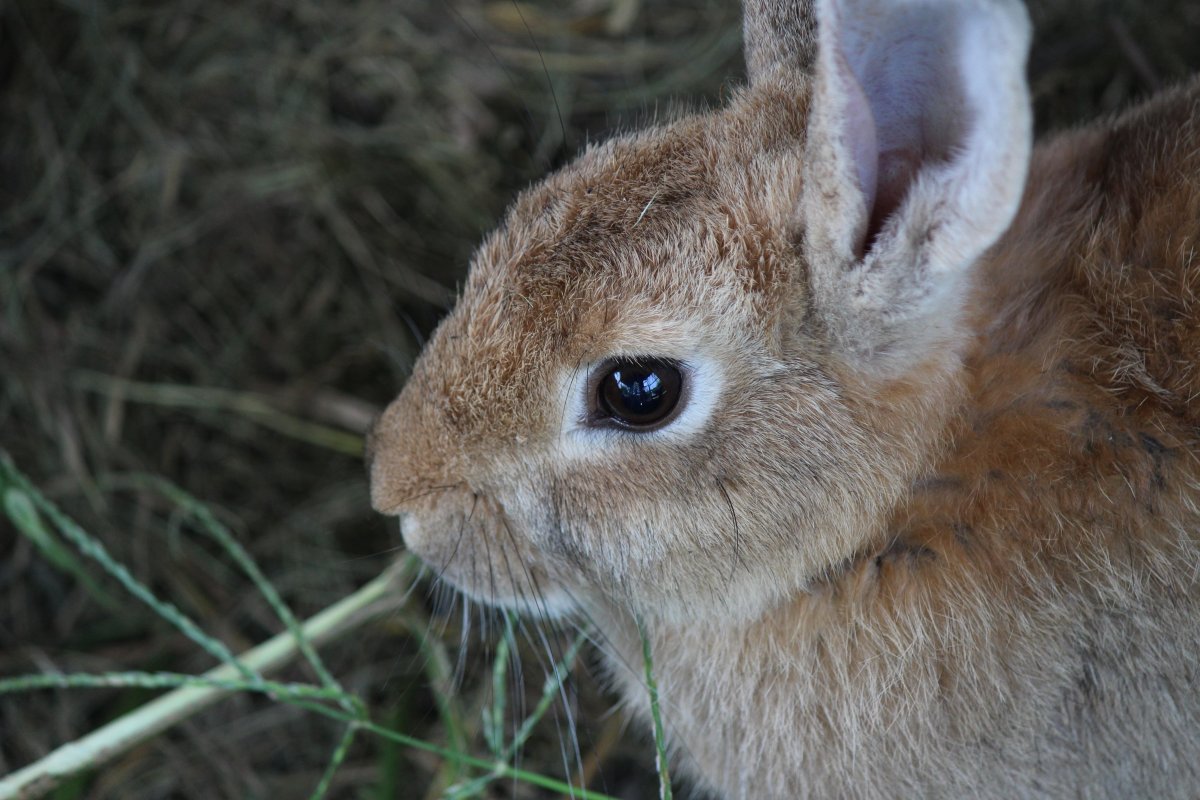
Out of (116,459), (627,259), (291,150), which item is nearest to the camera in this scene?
(627,259)

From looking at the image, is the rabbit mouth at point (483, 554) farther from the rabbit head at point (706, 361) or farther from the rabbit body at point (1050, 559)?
the rabbit body at point (1050, 559)

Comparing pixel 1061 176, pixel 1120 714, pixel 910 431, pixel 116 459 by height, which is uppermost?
pixel 116 459

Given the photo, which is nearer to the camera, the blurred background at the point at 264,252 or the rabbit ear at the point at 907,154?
the rabbit ear at the point at 907,154

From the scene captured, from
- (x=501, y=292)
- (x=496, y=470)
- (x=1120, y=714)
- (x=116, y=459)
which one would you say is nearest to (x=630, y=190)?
(x=501, y=292)

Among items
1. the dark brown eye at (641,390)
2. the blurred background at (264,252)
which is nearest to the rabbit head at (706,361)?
the dark brown eye at (641,390)

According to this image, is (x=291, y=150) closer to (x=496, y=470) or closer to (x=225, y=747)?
(x=225, y=747)

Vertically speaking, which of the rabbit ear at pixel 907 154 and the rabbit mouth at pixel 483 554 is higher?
the rabbit ear at pixel 907 154

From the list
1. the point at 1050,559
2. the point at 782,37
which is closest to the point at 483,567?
the point at 1050,559

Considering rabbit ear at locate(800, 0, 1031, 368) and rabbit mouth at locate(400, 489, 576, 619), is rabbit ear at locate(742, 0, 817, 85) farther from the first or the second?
rabbit mouth at locate(400, 489, 576, 619)

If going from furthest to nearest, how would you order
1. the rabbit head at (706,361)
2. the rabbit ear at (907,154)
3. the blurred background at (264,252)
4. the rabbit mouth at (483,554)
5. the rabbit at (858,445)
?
the blurred background at (264,252) → the rabbit mouth at (483,554) → the rabbit at (858,445) → the rabbit head at (706,361) → the rabbit ear at (907,154)

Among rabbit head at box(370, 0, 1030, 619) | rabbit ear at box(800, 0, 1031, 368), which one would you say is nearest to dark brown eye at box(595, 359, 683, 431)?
rabbit head at box(370, 0, 1030, 619)
